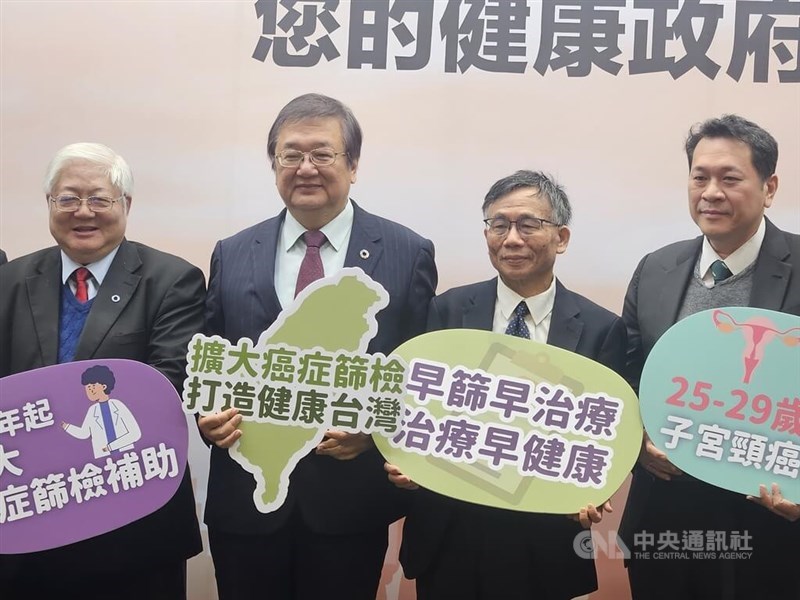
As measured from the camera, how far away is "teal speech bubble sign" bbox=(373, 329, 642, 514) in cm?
212

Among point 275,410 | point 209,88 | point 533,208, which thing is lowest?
point 275,410

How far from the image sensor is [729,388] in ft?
7.09

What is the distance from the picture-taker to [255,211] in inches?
105

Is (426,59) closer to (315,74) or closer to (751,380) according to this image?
(315,74)

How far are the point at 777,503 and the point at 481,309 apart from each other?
94 centimetres

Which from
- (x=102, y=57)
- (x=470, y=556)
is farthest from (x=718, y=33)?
(x=102, y=57)

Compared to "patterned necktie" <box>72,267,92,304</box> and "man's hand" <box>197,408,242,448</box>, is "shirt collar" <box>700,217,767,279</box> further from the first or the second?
"patterned necktie" <box>72,267,92,304</box>

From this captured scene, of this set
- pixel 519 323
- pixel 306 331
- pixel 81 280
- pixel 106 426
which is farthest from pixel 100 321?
pixel 519 323

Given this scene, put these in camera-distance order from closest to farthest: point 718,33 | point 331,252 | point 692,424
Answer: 1. point 692,424
2. point 331,252
3. point 718,33

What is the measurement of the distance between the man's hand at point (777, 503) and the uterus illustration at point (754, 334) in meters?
0.29

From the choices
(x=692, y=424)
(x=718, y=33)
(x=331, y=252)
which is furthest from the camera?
(x=718, y=33)

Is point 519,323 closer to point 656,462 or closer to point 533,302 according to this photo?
point 533,302

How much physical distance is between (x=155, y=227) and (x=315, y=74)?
29.7 inches

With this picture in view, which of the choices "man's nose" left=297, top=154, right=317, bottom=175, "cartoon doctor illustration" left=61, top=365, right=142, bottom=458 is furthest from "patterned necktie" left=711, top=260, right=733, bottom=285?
"cartoon doctor illustration" left=61, top=365, right=142, bottom=458
